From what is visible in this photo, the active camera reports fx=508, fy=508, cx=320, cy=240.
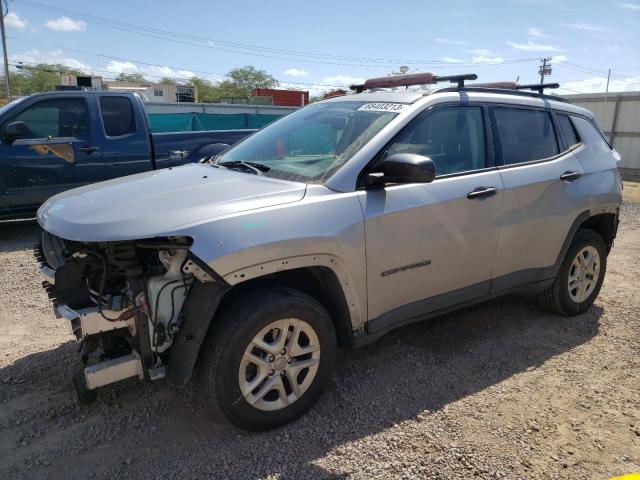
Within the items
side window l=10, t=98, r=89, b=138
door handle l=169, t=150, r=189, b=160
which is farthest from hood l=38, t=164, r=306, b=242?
side window l=10, t=98, r=89, b=138

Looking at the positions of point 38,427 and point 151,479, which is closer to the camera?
point 151,479

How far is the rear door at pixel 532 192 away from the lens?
3.72 meters

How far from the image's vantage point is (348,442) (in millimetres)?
2799

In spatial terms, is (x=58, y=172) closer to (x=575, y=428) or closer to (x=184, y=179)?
(x=184, y=179)

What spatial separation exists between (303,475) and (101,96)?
661cm

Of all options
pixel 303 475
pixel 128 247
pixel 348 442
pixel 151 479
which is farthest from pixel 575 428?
pixel 128 247

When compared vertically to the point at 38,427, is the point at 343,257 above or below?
above

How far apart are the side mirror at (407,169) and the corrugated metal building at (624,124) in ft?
58.6

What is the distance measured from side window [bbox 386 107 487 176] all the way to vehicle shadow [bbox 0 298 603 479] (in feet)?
4.57

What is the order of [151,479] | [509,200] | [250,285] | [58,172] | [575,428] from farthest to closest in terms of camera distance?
[58,172], [509,200], [575,428], [250,285], [151,479]

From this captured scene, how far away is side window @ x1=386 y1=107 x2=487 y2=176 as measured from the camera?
3277mm

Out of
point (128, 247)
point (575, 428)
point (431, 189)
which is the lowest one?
point (575, 428)

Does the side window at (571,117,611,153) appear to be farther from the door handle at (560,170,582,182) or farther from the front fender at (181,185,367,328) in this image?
the front fender at (181,185,367,328)

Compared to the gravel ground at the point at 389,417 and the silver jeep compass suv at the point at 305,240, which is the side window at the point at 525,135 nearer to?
the silver jeep compass suv at the point at 305,240
